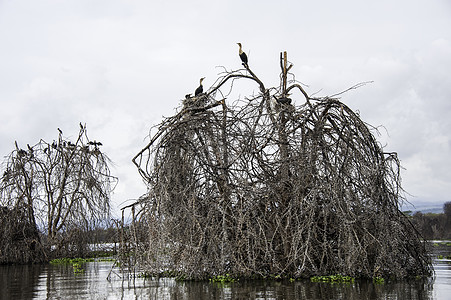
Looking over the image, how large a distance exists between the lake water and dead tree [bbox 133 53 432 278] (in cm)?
34

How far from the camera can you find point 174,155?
31.7 feet

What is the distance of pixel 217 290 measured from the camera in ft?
26.8

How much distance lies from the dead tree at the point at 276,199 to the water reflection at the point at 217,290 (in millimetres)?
345

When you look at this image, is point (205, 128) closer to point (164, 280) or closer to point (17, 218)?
point (164, 280)

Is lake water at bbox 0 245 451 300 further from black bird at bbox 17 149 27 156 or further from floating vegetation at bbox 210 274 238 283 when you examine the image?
black bird at bbox 17 149 27 156

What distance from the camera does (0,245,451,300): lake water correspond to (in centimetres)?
746

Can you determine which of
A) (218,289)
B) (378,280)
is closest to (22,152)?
(218,289)

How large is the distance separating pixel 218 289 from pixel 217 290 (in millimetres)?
95

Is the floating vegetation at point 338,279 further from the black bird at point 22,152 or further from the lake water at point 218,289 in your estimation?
the black bird at point 22,152

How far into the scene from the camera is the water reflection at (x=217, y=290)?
746 centimetres

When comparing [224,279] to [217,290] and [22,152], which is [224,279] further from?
[22,152]

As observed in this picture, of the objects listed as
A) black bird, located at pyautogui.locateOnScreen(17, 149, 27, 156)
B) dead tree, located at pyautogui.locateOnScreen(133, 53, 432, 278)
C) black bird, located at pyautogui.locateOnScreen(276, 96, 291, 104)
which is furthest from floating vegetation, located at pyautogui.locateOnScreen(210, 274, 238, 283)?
black bird, located at pyautogui.locateOnScreen(17, 149, 27, 156)

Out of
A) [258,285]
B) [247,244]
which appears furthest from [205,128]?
[258,285]

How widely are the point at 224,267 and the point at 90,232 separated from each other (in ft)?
32.0
